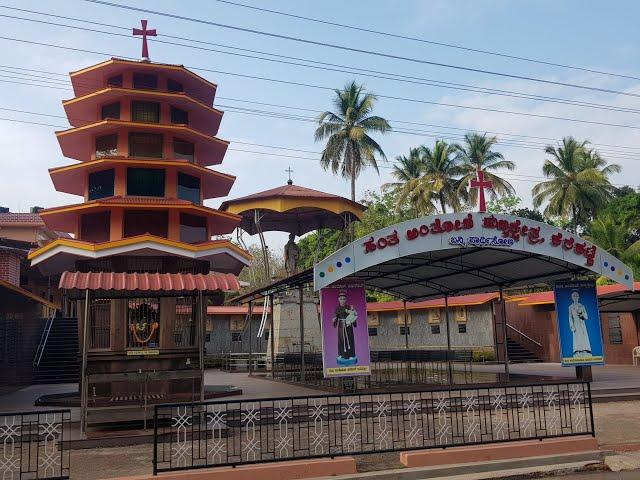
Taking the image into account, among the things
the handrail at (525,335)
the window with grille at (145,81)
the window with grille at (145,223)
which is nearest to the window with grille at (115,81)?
the window with grille at (145,81)

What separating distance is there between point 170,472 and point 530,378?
15155mm

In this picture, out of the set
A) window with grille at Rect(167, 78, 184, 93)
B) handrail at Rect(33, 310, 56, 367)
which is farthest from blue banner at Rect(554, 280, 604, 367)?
handrail at Rect(33, 310, 56, 367)

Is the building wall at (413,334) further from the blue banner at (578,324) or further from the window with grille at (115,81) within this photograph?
the window with grille at (115,81)

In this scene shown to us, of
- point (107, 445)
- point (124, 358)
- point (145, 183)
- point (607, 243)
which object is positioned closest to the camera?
point (107, 445)

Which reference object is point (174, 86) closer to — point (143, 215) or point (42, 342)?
point (143, 215)

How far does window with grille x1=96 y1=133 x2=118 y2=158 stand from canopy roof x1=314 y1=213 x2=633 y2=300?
9.21m

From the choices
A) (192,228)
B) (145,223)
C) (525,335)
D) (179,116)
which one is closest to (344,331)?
(192,228)

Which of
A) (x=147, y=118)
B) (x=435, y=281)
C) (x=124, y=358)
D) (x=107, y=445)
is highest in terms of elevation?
(x=147, y=118)

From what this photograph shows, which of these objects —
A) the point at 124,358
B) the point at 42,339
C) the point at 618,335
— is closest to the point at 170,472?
the point at 124,358

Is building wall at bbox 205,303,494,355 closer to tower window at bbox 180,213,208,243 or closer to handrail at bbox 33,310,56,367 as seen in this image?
handrail at bbox 33,310,56,367

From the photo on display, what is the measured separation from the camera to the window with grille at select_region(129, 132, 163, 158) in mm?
19578

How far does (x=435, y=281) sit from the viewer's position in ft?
69.2

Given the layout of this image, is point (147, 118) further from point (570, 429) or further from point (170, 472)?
point (570, 429)

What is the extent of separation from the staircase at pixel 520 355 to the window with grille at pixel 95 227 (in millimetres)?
21301
